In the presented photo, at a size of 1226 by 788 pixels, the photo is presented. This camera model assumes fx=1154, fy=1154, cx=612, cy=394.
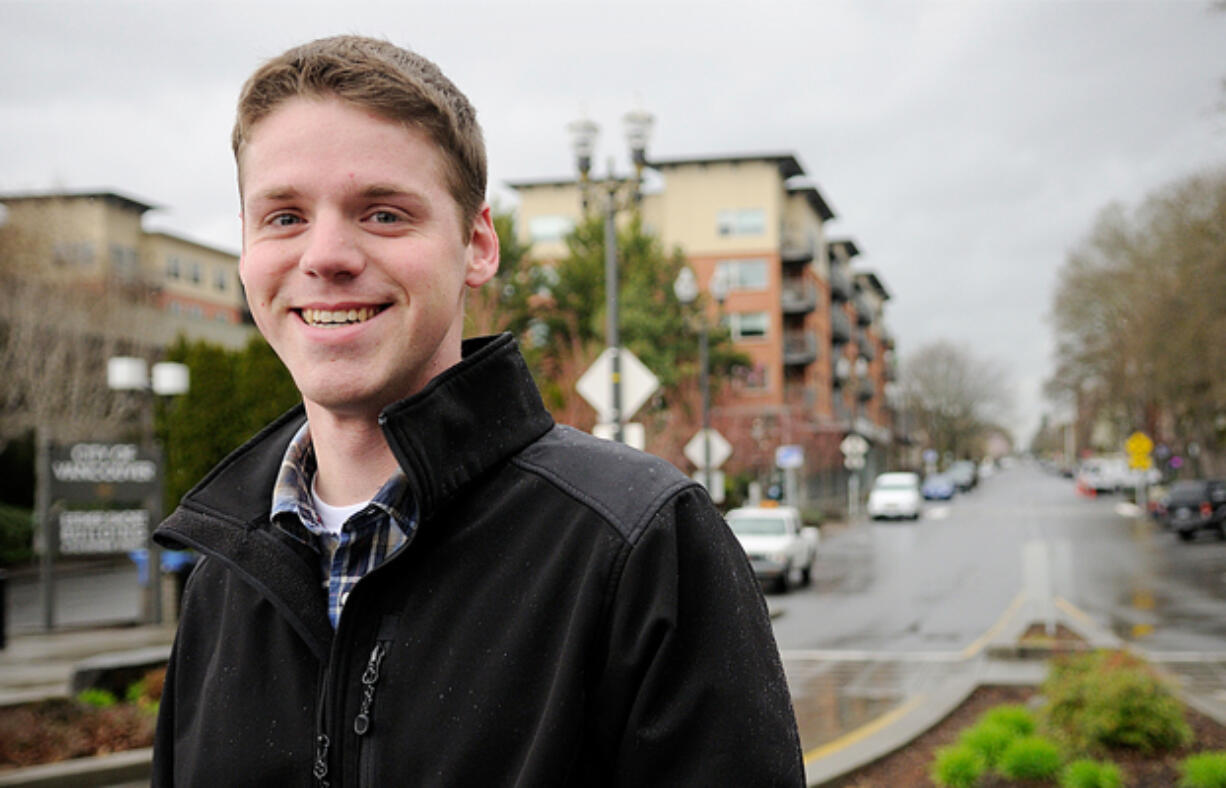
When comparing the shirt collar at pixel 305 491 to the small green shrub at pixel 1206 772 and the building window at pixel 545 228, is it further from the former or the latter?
the building window at pixel 545 228

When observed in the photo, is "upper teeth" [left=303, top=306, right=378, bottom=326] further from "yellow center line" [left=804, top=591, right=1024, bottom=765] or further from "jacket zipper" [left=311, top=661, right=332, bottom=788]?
"yellow center line" [left=804, top=591, right=1024, bottom=765]

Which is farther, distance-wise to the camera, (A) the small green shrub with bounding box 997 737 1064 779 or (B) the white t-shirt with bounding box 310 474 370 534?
(A) the small green shrub with bounding box 997 737 1064 779

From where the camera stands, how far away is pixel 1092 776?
22.8ft

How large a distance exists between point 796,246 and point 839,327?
51.9 ft

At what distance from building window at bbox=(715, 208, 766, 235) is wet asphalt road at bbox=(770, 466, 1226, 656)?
20.8m

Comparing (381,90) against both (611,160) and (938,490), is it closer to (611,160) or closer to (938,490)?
(611,160)

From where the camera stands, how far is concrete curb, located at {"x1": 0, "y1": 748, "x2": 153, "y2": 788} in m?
6.97

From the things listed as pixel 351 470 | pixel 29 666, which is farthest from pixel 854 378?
pixel 351 470

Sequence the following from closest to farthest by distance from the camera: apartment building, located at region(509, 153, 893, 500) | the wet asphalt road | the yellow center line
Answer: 1. the yellow center line
2. the wet asphalt road
3. apartment building, located at region(509, 153, 893, 500)

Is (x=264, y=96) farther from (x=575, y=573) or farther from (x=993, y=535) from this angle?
(x=993, y=535)

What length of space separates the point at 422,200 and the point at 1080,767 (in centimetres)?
668

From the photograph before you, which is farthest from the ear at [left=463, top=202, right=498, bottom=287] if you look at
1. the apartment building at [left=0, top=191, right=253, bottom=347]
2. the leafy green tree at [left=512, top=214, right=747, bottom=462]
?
the leafy green tree at [left=512, top=214, right=747, bottom=462]

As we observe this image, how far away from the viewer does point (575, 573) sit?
1.52 m

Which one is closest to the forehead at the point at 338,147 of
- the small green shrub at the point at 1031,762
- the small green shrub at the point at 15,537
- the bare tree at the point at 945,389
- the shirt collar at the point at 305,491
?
the shirt collar at the point at 305,491
